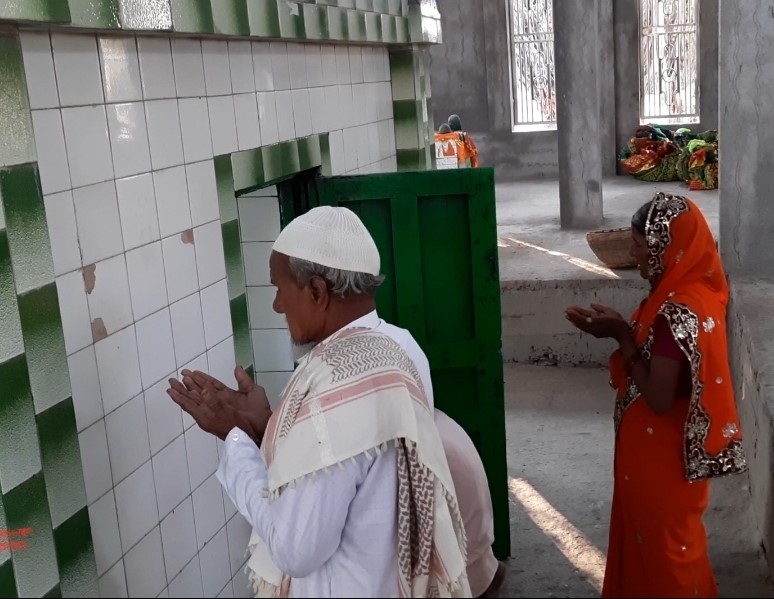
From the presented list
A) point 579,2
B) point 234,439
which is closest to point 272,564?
point 234,439

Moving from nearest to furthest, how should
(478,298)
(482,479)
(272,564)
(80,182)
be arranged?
(272,564), (80,182), (482,479), (478,298)

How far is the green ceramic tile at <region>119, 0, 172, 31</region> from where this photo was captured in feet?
8.55

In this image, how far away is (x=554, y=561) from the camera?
473 centimetres

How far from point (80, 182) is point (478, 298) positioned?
2.15 m

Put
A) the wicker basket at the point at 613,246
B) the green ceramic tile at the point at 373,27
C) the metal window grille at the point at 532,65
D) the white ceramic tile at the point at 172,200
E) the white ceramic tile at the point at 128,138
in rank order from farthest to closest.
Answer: the metal window grille at the point at 532,65 → the wicker basket at the point at 613,246 → the green ceramic tile at the point at 373,27 → the white ceramic tile at the point at 172,200 → the white ceramic tile at the point at 128,138

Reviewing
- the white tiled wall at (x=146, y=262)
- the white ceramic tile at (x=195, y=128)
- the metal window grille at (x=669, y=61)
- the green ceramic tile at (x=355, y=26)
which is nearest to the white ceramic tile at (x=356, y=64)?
the green ceramic tile at (x=355, y=26)

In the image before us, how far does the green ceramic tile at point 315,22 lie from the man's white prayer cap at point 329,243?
1937 millimetres

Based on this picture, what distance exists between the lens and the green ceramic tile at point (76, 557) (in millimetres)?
2428

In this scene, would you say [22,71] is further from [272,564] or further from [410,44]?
[410,44]

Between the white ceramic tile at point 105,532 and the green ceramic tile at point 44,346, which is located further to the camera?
the white ceramic tile at point 105,532

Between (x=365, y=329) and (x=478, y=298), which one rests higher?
(x=365, y=329)

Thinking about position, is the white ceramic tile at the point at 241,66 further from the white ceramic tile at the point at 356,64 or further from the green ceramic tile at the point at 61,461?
the green ceramic tile at the point at 61,461

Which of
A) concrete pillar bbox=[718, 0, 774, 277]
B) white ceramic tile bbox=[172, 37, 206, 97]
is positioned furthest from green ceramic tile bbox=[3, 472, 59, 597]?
concrete pillar bbox=[718, 0, 774, 277]

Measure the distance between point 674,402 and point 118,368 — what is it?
6.56 feet
